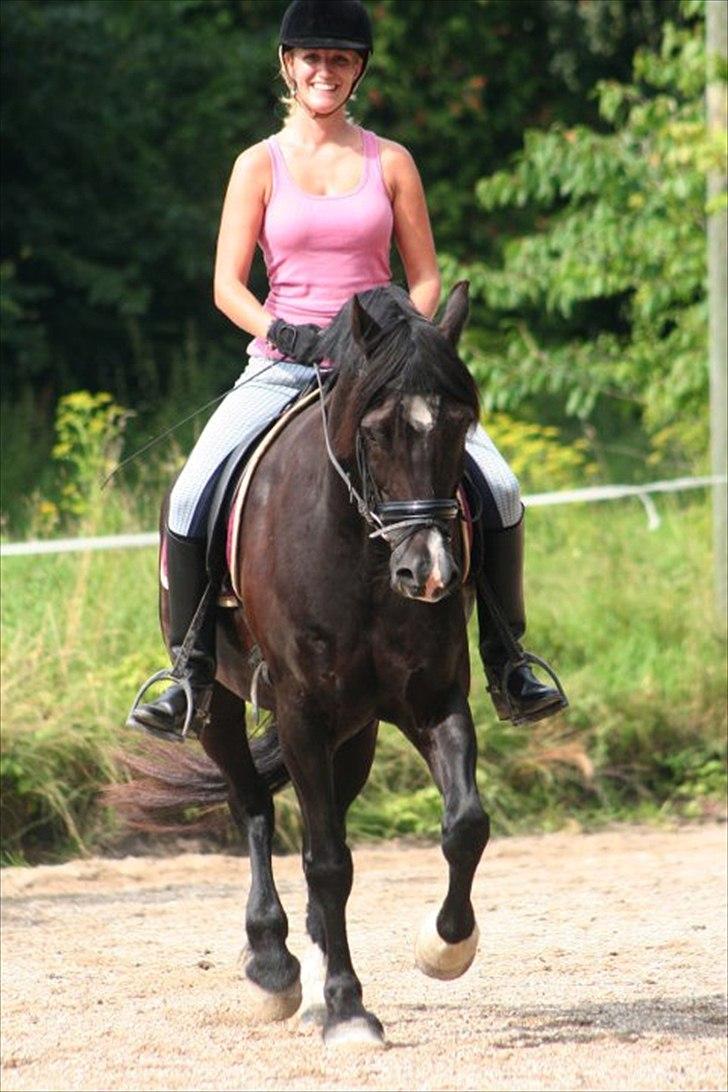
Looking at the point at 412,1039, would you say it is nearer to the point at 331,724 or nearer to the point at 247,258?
the point at 331,724

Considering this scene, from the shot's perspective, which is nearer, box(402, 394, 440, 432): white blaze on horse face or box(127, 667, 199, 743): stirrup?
box(402, 394, 440, 432): white blaze on horse face

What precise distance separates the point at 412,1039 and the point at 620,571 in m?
6.62

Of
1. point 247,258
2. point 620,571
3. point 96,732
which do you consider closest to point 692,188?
point 620,571

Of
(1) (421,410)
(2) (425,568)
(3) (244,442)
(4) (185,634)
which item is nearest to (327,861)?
(4) (185,634)

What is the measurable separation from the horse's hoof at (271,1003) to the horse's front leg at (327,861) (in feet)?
1.55

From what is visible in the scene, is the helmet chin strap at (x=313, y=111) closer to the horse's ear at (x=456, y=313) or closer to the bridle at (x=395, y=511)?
the horse's ear at (x=456, y=313)

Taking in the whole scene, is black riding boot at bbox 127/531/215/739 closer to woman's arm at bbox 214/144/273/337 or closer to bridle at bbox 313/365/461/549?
woman's arm at bbox 214/144/273/337

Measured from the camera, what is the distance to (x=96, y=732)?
10.5 metres

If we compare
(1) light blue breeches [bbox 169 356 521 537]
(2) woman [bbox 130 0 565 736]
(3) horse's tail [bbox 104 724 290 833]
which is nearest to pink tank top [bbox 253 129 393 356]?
(2) woman [bbox 130 0 565 736]

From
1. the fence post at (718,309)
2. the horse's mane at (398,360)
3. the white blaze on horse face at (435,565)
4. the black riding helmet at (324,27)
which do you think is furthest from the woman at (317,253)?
the fence post at (718,309)

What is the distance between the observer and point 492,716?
11.1 m

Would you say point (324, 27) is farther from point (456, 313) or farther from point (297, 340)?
point (456, 313)

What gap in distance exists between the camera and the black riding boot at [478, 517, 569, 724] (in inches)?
263

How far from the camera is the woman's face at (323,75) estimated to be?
258 inches
